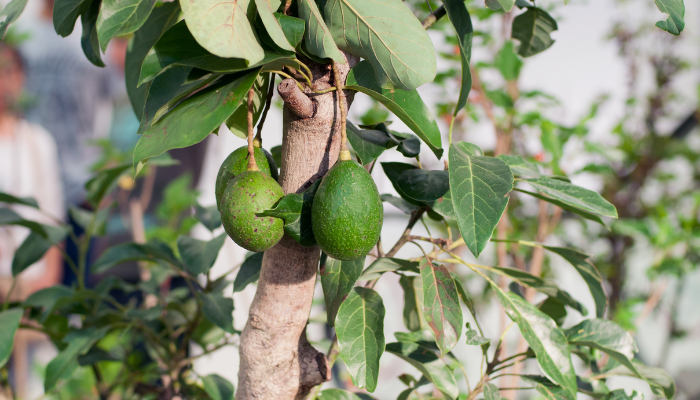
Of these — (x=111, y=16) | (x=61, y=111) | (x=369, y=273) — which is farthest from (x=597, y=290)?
(x=61, y=111)

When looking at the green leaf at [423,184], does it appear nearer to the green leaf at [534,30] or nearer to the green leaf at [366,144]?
the green leaf at [366,144]

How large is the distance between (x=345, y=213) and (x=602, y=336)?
0.41 meters

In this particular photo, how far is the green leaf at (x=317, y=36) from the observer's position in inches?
13.9

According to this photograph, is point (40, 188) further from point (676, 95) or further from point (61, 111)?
point (676, 95)

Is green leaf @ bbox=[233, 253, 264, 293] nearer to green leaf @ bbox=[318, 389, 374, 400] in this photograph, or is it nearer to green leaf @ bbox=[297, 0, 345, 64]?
green leaf @ bbox=[318, 389, 374, 400]

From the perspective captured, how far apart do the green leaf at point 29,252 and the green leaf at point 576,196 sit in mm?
901


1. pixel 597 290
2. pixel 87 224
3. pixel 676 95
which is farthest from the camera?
pixel 676 95

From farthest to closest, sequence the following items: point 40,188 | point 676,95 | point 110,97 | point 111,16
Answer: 1. point 110,97
2. point 40,188
3. point 676,95
4. point 111,16

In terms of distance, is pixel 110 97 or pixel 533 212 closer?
pixel 533 212

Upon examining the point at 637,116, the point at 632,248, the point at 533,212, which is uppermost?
the point at 637,116

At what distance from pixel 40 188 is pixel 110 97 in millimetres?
835

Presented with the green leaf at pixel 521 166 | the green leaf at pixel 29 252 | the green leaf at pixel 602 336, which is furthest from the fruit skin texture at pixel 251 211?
the green leaf at pixel 29 252

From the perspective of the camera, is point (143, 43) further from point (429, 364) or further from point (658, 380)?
point (658, 380)

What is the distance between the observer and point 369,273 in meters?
0.51
